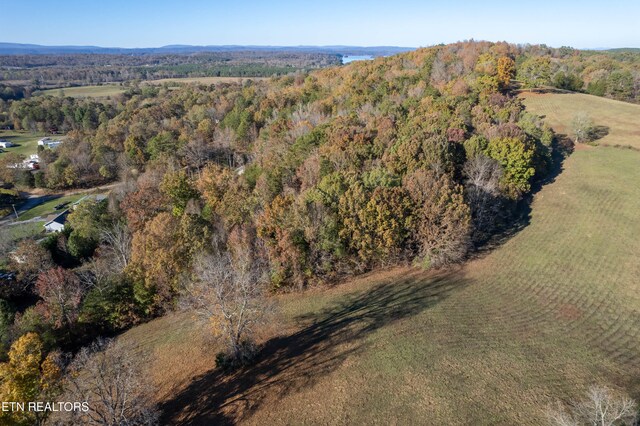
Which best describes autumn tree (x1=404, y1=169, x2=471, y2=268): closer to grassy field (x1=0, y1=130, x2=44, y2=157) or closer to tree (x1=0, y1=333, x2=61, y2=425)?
tree (x1=0, y1=333, x2=61, y2=425)

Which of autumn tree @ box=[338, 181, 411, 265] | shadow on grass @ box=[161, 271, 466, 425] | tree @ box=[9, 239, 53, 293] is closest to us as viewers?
shadow on grass @ box=[161, 271, 466, 425]

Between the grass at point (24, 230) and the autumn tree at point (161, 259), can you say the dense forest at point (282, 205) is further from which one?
the grass at point (24, 230)

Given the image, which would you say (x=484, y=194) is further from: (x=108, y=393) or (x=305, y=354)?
(x=108, y=393)

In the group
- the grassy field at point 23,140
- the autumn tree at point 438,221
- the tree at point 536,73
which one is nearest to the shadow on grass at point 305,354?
the autumn tree at point 438,221

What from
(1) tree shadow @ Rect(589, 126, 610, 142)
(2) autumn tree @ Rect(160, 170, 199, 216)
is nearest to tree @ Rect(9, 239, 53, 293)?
(2) autumn tree @ Rect(160, 170, 199, 216)

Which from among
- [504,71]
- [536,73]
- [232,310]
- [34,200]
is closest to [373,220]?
[232,310]

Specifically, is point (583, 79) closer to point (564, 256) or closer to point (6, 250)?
point (564, 256)

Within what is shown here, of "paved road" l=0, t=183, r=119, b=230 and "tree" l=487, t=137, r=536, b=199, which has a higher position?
"tree" l=487, t=137, r=536, b=199
